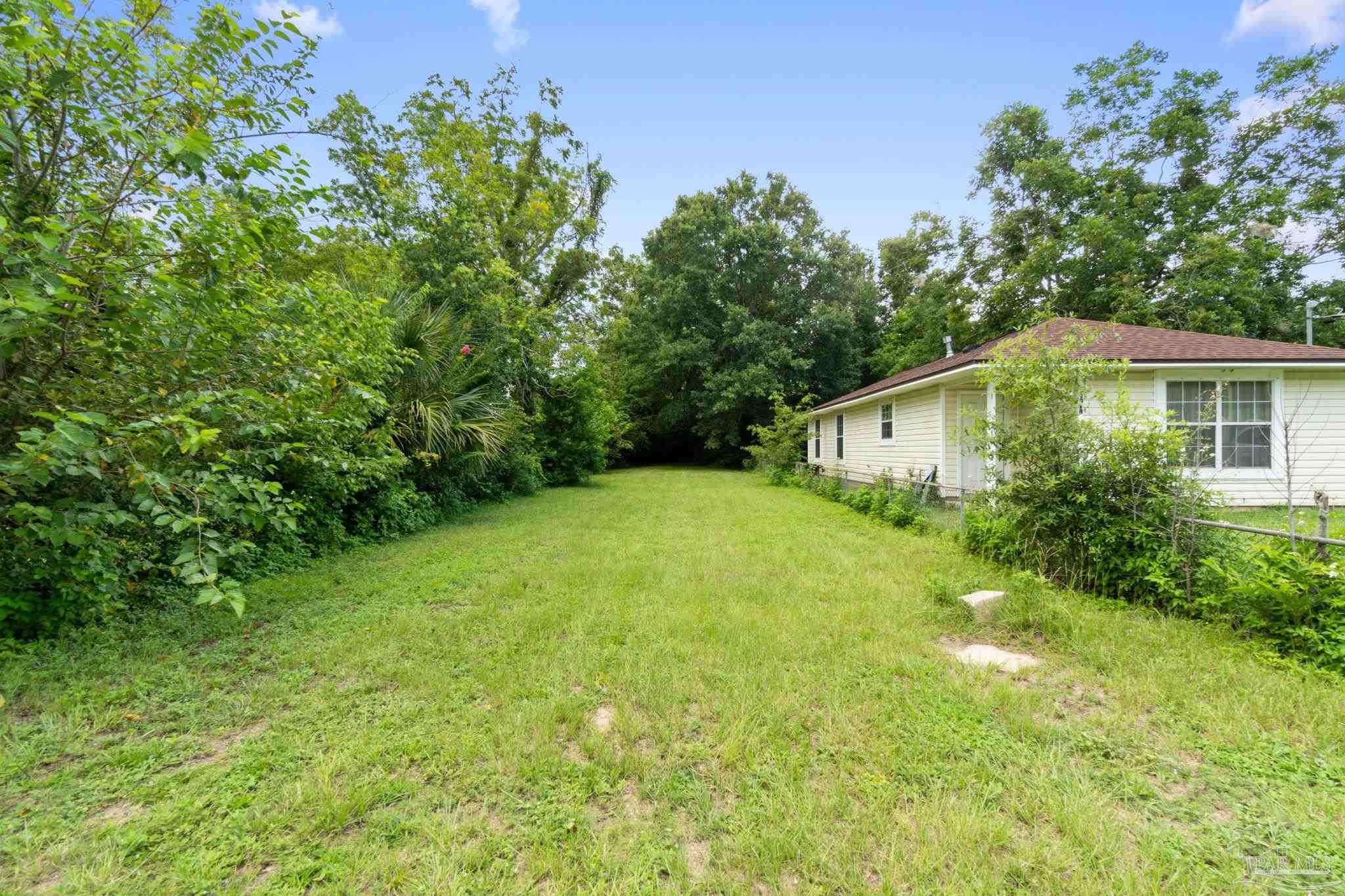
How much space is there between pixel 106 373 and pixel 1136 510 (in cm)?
741

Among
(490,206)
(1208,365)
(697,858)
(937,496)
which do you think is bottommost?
(697,858)

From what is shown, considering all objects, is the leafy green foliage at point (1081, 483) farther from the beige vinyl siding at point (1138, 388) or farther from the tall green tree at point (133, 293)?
the tall green tree at point (133, 293)

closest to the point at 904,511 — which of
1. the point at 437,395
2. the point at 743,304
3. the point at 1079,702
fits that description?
the point at 1079,702

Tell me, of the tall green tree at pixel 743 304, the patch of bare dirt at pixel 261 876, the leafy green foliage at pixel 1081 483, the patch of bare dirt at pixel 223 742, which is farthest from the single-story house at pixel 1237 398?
A: the tall green tree at pixel 743 304

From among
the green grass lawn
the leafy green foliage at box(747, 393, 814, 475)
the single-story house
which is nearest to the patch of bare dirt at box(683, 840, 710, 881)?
the green grass lawn

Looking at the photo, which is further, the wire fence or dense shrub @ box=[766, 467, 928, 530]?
dense shrub @ box=[766, 467, 928, 530]

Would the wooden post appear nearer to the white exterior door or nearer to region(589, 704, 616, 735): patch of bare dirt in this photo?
region(589, 704, 616, 735): patch of bare dirt

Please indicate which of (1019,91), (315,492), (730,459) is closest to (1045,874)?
(315,492)

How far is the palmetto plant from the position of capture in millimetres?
6914

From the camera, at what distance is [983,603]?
12.5ft

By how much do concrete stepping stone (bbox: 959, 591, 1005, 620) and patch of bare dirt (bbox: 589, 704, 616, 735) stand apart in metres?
3.07

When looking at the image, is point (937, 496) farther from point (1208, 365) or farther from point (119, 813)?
point (119, 813)

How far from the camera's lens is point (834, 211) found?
76.7ft

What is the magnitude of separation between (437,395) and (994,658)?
763cm
